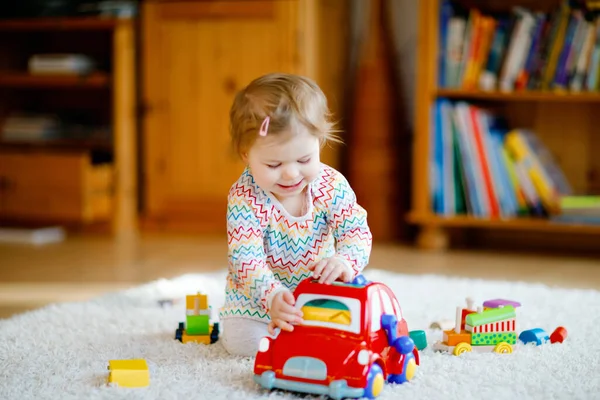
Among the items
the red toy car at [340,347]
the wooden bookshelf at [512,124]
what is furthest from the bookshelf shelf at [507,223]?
the red toy car at [340,347]

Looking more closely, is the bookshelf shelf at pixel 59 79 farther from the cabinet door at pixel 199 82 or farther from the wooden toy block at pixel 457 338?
the wooden toy block at pixel 457 338

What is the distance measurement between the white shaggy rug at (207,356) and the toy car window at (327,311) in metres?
0.11

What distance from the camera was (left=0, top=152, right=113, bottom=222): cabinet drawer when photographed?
2885 mm

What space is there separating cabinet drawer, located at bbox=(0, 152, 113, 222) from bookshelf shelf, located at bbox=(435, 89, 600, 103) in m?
1.26

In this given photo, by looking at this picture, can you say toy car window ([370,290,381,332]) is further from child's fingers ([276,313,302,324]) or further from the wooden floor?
the wooden floor

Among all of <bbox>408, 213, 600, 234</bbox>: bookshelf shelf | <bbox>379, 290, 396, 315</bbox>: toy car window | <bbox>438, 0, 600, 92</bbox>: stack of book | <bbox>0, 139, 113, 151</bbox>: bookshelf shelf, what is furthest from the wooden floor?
<bbox>379, 290, 396, 315</bbox>: toy car window

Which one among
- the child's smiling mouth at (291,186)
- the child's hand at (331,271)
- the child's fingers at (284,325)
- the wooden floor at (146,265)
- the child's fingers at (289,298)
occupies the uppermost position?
the child's smiling mouth at (291,186)

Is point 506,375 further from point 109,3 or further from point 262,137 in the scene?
point 109,3

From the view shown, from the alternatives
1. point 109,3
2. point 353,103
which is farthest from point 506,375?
point 109,3

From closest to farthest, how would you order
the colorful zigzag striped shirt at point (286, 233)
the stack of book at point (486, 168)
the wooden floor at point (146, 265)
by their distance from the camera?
the colorful zigzag striped shirt at point (286, 233) → the wooden floor at point (146, 265) → the stack of book at point (486, 168)

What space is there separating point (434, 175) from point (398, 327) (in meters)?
1.48

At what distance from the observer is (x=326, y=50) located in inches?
118

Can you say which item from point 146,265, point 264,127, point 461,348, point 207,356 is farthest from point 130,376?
point 146,265

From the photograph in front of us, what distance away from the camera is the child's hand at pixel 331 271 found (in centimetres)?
119
